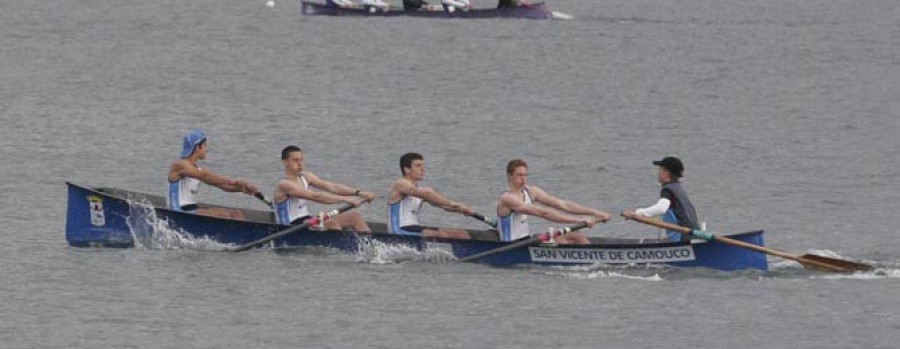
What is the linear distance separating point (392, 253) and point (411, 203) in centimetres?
98

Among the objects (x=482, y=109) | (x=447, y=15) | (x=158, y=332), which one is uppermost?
(x=447, y=15)

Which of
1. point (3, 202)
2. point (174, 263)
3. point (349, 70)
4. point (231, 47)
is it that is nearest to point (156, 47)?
point (231, 47)

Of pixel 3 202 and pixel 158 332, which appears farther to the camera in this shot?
pixel 3 202

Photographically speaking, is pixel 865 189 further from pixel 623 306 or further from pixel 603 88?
pixel 603 88

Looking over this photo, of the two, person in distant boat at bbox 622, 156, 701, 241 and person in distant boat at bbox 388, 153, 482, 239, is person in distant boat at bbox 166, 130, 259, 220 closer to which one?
person in distant boat at bbox 388, 153, 482, 239

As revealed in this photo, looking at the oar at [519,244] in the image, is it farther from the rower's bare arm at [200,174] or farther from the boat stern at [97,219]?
the boat stern at [97,219]

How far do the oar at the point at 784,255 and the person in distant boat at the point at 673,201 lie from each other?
21 cm

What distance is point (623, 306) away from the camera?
30.0 meters

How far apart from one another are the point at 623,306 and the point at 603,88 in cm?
3534

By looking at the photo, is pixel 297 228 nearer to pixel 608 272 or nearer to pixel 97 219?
pixel 97 219

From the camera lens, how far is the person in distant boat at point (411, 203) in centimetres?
3294

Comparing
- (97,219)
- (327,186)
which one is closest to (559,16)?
(327,186)

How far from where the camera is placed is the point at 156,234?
33.7 meters

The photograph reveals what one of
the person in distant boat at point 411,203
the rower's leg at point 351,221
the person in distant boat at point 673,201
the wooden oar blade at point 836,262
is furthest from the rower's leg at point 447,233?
the wooden oar blade at point 836,262
